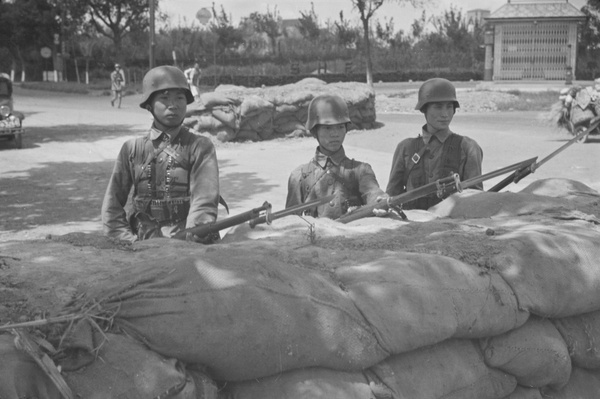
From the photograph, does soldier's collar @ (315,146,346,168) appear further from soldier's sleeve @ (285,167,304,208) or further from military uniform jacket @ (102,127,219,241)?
military uniform jacket @ (102,127,219,241)

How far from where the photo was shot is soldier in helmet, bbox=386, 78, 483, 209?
17.3ft

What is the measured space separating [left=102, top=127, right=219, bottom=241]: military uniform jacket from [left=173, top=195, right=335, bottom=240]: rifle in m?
0.52

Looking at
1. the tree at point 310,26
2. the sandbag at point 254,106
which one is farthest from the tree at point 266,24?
the sandbag at point 254,106

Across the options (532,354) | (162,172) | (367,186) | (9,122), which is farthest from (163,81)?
(9,122)

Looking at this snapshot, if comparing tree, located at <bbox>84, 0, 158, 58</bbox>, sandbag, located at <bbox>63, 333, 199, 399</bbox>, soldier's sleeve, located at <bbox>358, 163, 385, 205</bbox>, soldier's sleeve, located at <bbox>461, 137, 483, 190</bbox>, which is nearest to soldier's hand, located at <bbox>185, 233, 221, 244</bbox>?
soldier's sleeve, located at <bbox>358, 163, 385, 205</bbox>

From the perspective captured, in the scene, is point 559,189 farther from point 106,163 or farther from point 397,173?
point 106,163

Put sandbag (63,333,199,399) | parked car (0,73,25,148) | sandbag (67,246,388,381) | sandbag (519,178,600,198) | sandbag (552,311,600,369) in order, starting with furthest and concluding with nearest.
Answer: parked car (0,73,25,148)
sandbag (519,178,600,198)
sandbag (552,311,600,369)
sandbag (67,246,388,381)
sandbag (63,333,199,399)

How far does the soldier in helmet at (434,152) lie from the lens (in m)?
5.28

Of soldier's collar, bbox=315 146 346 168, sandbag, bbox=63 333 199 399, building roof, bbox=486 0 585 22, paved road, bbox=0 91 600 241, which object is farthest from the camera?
building roof, bbox=486 0 585 22

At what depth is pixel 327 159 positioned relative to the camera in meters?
4.83

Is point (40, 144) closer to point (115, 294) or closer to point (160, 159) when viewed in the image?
point (160, 159)

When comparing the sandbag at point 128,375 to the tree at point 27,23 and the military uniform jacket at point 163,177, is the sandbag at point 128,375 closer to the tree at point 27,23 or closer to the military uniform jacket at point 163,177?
the military uniform jacket at point 163,177

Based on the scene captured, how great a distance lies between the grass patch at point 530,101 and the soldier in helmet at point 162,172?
21.0 metres

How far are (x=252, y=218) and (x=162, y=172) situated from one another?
Result: 3.26 feet
